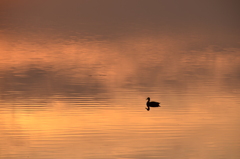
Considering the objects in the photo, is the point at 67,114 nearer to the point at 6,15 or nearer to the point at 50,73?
the point at 50,73

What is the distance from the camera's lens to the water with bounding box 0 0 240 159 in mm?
6902

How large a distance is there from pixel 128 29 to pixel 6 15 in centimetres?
367

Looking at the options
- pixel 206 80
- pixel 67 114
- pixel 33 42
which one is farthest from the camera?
pixel 33 42

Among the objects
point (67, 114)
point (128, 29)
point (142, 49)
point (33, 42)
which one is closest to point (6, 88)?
point (67, 114)

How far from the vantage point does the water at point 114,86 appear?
6902mm

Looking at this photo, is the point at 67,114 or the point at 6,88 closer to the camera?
the point at 67,114

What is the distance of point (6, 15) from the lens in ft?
44.7

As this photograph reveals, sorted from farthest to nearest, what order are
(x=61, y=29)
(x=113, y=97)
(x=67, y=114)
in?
(x=61, y=29)
(x=113, y=97)
(x=67, y=114)

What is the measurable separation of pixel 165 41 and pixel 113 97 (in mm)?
3622

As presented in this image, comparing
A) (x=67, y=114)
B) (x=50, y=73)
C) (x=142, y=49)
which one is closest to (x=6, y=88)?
(x=50, y=73)

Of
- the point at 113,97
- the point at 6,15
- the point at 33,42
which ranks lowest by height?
the point at 113,97

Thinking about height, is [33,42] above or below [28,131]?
above

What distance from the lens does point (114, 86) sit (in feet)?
31.0

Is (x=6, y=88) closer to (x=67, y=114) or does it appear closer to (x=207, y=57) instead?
(x=67, y=114)
